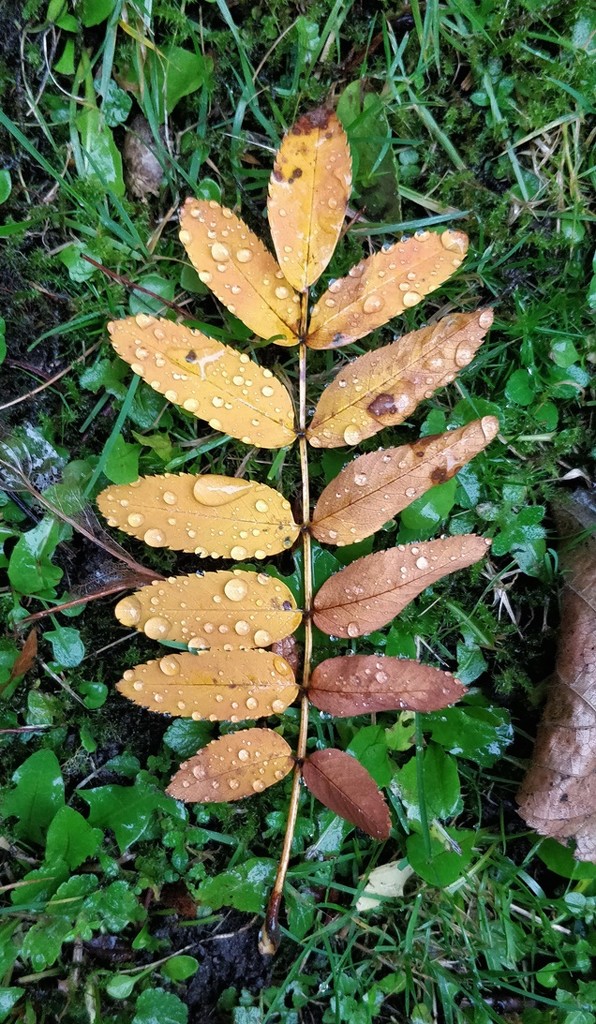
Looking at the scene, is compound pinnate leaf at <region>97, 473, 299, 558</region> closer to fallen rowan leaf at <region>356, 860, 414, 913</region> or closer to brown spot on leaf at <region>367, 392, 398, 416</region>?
brown spot on leaf at <region>367, 392, 398, 416</region>

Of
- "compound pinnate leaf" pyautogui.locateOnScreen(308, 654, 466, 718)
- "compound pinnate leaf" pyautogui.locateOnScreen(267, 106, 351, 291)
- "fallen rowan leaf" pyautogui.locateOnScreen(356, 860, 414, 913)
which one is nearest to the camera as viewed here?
"compound pinnate leaf" pyautogui.locateOnScreen(267, 106, 351, 291)

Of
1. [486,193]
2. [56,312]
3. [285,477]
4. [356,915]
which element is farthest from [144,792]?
[486,193]

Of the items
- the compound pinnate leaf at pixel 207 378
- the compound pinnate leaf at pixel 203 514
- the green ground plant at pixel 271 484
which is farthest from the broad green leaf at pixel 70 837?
the compound pinnate leaf at pixel 207 378

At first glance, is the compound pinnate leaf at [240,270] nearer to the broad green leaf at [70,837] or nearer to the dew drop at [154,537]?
the dew drop at [154,537]

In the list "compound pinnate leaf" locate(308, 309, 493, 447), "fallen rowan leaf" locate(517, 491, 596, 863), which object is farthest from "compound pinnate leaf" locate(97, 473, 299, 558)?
"fallen rowan leaf" locate(517, 491, 596, 863)

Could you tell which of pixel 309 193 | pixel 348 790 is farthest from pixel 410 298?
pixel 348 790

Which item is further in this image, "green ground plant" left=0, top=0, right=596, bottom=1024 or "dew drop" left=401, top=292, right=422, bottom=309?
"green ground plant" left=0, top=0, right=596, bottom=1024

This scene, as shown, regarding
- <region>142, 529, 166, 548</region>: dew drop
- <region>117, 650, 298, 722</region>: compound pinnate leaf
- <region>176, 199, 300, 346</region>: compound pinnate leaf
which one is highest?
<region>176, 199, 300, 346</region>: compound pinnate leaf
